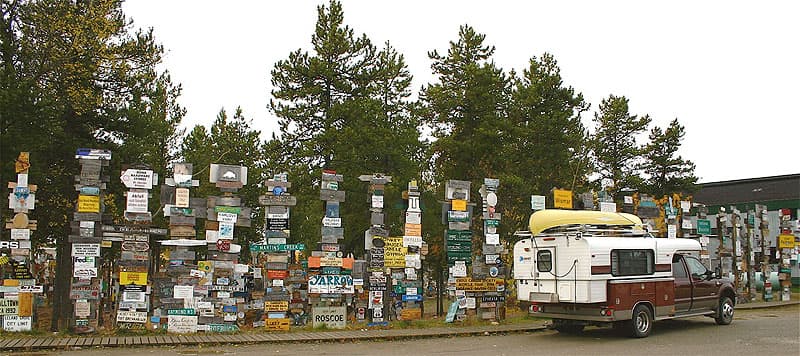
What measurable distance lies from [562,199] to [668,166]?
1547cm

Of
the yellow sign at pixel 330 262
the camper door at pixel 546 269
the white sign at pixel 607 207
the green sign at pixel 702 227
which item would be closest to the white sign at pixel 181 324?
the yellow sign at pixel 330 262

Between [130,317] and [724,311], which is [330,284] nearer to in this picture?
[130,317]

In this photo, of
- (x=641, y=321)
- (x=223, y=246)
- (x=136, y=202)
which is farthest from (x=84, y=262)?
(x=641, y=321)

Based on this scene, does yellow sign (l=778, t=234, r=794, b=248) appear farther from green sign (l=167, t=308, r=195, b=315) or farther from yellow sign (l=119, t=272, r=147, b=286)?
yellow sign (l=119, t=272, r=147, b=286)

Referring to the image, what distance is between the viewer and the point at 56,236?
22016mm

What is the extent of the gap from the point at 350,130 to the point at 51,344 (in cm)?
1321

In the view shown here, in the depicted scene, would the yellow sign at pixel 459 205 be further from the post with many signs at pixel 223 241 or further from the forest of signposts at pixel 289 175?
the post with many signs at pixel 223 241

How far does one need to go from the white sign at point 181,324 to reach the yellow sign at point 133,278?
997mm

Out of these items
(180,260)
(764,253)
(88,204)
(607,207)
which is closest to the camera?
(88,204)

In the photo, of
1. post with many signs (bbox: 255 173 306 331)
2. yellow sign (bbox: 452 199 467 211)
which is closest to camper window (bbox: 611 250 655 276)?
yellow sign (bbox: 452 199 467 211)

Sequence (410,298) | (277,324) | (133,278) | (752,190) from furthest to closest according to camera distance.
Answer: (752,190) → (410,298) → (277,324) → (133,278)

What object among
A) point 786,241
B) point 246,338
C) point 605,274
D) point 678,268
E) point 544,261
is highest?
point 786,241

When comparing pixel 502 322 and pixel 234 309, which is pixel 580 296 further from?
pixel 234 309

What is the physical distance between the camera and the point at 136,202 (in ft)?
49.9
